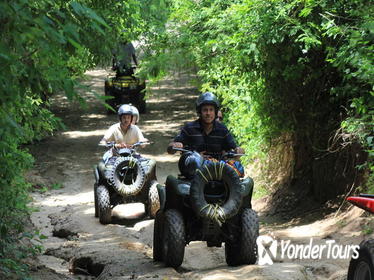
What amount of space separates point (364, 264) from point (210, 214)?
101 inches

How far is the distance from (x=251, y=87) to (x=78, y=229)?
4.17 meters

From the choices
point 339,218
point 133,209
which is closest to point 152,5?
point 133,209

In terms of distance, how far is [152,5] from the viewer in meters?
16.2

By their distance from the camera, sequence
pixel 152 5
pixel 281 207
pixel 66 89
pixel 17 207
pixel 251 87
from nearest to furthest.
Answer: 1. pixel 66 89
2. pixel 17 207
3. pixel 281 207
4. pixel 251 87
5. pixel 152 5

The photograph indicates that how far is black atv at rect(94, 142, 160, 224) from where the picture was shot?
1155 centimetres

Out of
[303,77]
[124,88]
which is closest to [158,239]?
[303,77]

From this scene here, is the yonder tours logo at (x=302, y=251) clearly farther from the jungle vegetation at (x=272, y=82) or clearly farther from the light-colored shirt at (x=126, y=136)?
the light-colored shirt at (x=126, y=136)

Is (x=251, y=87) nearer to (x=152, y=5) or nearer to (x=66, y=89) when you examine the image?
(x=152, y=5)

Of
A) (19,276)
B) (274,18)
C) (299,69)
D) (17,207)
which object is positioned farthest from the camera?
(299,69)

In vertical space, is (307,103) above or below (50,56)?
below

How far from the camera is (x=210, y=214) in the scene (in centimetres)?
761

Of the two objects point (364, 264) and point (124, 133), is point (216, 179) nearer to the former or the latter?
point (364, 264)

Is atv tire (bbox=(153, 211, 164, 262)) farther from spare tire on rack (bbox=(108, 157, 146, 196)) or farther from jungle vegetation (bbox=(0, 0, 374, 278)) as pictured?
spare tire on rack (bbox=(108, 157, 146, 196))

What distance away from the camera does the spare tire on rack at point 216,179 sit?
761 cm
